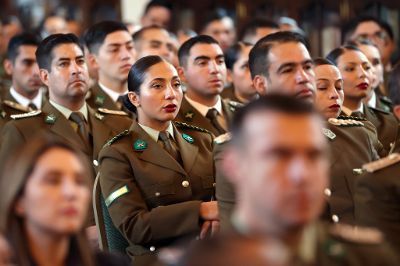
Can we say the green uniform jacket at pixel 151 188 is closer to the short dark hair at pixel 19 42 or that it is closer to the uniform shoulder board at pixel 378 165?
the uniform shoulder board at pixel 378 165

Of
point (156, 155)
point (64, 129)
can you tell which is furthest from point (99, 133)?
point (156, 155)

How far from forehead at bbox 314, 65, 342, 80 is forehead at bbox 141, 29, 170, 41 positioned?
2.07 m

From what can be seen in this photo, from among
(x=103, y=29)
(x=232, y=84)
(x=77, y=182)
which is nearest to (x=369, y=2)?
(x=232, y=84)

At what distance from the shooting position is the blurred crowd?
2.21m

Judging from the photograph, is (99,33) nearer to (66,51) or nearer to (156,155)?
(66,51)

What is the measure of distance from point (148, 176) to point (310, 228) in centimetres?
165

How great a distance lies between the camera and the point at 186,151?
13.4 feet

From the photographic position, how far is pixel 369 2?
855 centimetres

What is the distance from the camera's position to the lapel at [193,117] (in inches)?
192

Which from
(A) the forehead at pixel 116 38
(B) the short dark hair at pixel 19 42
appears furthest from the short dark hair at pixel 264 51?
(B) the short dark hair at pixel 19 42

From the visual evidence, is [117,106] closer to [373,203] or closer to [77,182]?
[373,203]

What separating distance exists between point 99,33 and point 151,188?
218 centimetres

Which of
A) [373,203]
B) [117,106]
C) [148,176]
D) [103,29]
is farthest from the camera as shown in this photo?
[103,29]

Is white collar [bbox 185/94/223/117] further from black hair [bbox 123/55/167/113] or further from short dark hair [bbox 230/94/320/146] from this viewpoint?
short dark hair [bbox 230/94/320/146]
